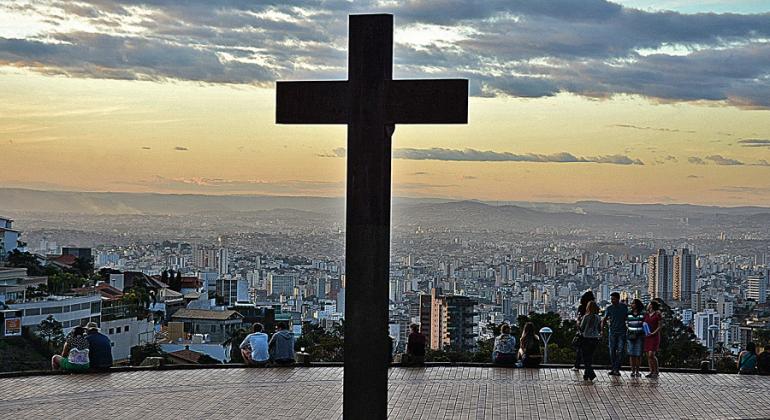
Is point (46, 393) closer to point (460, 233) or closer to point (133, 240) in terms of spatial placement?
point (460, 233)

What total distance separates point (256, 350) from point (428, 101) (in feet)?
33.8

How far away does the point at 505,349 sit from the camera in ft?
65.1

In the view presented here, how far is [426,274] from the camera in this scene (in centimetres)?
2938

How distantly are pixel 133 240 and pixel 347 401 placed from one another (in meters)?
27.8

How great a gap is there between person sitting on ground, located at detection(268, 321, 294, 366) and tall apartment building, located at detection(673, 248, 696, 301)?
10.9 metres

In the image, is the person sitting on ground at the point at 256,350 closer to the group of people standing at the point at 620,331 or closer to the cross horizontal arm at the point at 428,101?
the group of people standing at the point at 620,331

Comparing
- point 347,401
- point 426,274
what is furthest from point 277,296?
point 347,401

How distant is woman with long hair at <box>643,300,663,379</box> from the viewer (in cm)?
1842

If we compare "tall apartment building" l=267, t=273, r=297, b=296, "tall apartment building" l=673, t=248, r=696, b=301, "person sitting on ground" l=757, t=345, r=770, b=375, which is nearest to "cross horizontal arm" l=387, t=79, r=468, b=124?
"person sitting on ground" l=757, t=345, r=770, b=375

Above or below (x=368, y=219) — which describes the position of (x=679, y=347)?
below

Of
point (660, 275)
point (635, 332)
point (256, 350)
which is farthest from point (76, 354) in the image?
point (660, 275)

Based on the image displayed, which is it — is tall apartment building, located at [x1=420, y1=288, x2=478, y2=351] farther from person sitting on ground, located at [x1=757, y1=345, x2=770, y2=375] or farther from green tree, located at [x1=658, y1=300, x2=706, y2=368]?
person sitting on ground, located at [x1=757, y1=345, x2=770, y2=375]

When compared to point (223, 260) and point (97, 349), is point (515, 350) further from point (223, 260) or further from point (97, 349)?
point (223, 260)

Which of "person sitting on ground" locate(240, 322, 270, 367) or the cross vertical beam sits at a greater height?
the cross vertical beam
